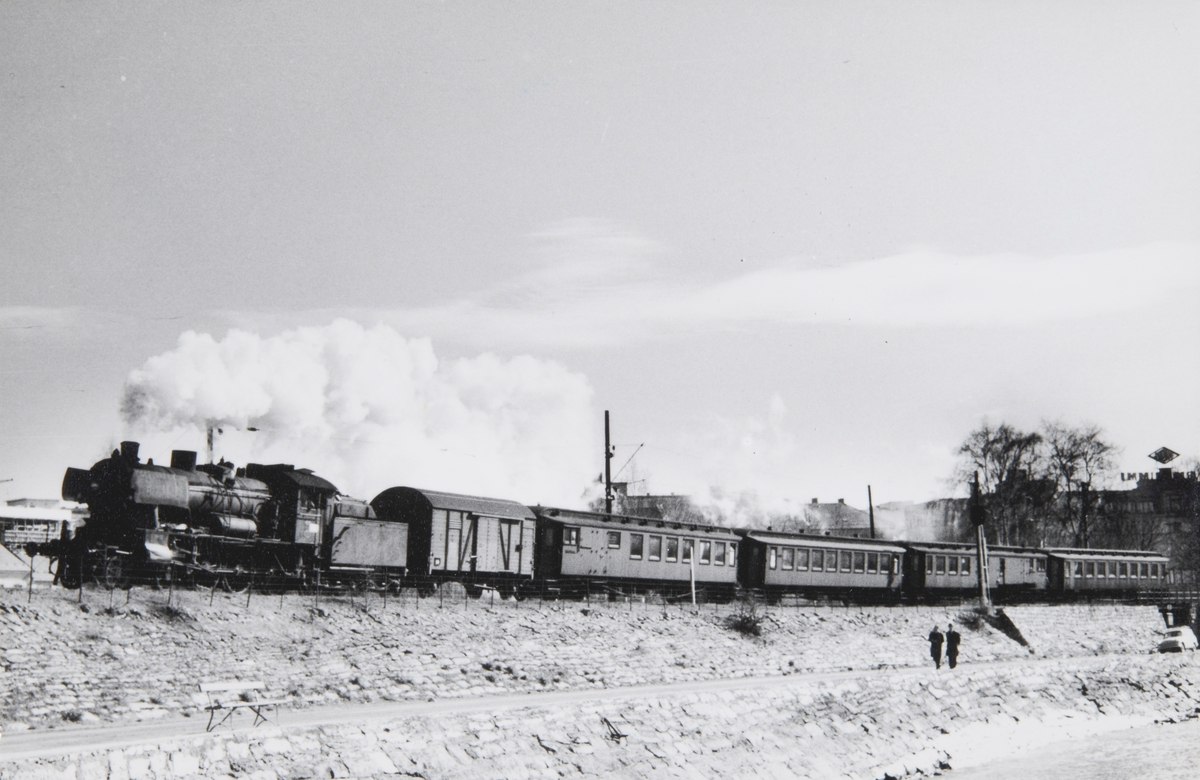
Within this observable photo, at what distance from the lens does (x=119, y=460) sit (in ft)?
68.0

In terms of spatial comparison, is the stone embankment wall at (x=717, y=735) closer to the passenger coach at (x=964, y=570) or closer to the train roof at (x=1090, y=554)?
the passenger coach at (x=964, y=570)

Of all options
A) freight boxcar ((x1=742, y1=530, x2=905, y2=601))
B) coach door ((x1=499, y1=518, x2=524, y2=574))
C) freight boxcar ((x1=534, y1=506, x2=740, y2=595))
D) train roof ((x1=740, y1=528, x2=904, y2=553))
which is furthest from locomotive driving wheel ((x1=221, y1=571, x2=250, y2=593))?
train roof ((x1=740, y1=528, x2=904, y2=553))

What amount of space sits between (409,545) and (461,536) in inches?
57.7

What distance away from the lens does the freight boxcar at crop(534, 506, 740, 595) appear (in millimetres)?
30219

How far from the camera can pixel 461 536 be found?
2734 cm

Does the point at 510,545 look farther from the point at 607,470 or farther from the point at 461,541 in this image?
the point at 607,470

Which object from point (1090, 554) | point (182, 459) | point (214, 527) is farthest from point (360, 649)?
point (1090, 554)

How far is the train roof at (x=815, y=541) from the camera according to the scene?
37438 mm

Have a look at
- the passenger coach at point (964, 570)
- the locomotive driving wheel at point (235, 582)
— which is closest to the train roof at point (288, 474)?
the locomotive driving wheel at point (235, 582)

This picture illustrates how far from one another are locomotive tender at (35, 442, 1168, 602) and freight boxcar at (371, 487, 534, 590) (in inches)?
1.6

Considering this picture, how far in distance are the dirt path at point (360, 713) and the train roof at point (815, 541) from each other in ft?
33.4

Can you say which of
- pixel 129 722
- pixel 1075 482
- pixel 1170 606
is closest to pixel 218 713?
pixel 129 722

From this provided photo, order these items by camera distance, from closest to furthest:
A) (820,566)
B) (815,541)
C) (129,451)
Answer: (129,451) < (820,566) < (815,541)

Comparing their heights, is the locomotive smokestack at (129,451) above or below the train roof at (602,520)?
above
